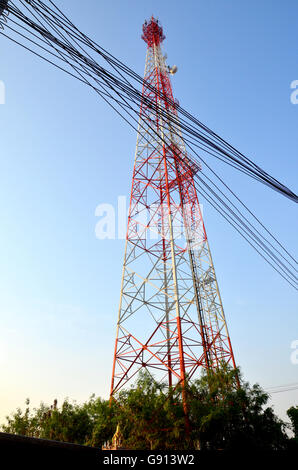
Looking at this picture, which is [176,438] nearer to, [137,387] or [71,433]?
[137,387]

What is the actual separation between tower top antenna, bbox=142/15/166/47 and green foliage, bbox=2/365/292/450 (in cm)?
2158

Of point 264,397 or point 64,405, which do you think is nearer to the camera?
point 264,397

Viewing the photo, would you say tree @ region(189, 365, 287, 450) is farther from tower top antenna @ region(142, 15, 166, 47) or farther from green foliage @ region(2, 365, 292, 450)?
tower top antenna @ region(142, 15, 166, 47)

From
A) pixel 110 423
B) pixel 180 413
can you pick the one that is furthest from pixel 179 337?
pixel 110 423

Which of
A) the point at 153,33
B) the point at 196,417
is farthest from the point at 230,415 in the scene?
the point at 153,33

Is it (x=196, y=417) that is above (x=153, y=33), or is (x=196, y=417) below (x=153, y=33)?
below

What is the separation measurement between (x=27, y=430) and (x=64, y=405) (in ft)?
12.2

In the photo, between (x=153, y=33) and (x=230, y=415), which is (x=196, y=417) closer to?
(x=230, y=415)

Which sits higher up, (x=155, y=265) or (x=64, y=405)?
(x=155, y=265)

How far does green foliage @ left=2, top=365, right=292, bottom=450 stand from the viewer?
33.0ft

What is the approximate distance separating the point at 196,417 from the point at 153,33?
77.8 ft

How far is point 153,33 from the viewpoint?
70.7ft

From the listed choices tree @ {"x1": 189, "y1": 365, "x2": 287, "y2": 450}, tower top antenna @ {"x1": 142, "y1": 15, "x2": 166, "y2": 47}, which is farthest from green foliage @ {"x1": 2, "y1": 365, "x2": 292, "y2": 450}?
tower top antenna @ {"x1": 142, "y1": 15, "x2": 166, "y2": 47}
